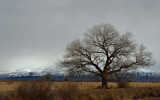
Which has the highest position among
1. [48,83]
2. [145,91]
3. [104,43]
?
[104,43]

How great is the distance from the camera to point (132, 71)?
35625 mm

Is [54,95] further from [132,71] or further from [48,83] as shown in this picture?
[132,71]

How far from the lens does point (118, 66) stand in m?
34.9

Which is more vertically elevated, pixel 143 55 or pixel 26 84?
pixel 143 55

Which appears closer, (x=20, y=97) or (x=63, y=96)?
(x=20, y=97)

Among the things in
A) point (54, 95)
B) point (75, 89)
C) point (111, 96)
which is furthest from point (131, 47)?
point (54, 95)

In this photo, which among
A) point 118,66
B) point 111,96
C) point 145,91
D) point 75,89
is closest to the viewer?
point 75,89

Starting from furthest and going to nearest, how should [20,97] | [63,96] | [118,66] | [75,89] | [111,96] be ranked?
[118,66]
[111,96]
[75,89]
[63,96]
[20,97]

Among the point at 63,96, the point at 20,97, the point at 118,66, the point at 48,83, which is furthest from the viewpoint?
the point at 118,66

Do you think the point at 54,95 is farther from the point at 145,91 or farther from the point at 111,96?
the point at 145,91

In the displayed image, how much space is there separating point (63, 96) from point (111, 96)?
21.5ft

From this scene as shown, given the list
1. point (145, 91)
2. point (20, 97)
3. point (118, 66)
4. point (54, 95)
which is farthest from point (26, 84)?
point (118, 66)

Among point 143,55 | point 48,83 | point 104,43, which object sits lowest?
point 48,83

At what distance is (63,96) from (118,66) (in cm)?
1873
